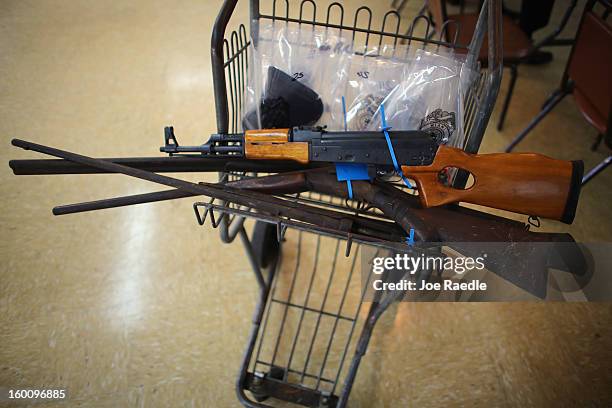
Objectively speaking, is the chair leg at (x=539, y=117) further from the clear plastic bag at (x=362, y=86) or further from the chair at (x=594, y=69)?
the clear plastic bag at (x=362, y=86)

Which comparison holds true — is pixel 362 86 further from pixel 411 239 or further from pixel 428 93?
pixel 411 239

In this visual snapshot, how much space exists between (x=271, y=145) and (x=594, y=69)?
4.45 ft

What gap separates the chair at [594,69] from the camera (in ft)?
4.72

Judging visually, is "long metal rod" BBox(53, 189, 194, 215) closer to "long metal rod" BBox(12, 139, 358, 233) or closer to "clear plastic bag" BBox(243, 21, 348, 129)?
"long metal rod" BBox(12, 139, 358, 233)

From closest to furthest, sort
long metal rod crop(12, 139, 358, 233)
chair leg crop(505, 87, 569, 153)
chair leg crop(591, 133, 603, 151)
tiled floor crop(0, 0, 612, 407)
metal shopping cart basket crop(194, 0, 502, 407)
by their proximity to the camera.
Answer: long metal rod crop(12, 139, 358, 233) < metal shopping cart basket crop(194, 0, 502, 407) < tiled floor crop(0, 0, 612, 407) < chair leg crop(505, 87, 569, 153) < chair leg crop(591, 133, 603, 151)

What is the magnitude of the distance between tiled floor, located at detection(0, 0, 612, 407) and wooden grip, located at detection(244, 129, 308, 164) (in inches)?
30.9

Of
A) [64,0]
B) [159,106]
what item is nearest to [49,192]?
[159,106]

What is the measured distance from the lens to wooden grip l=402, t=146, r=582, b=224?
713 mm

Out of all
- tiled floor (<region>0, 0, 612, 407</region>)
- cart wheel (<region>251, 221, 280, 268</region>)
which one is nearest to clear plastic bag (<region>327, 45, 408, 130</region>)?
cart wheel (<region>251, 221, 280, 268</region>)

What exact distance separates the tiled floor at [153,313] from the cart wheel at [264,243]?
0.11 metres

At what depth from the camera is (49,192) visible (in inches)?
64.9

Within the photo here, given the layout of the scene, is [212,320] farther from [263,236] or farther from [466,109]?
[466,109]

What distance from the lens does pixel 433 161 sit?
75 centimetres

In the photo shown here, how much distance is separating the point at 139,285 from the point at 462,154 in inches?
45.4
